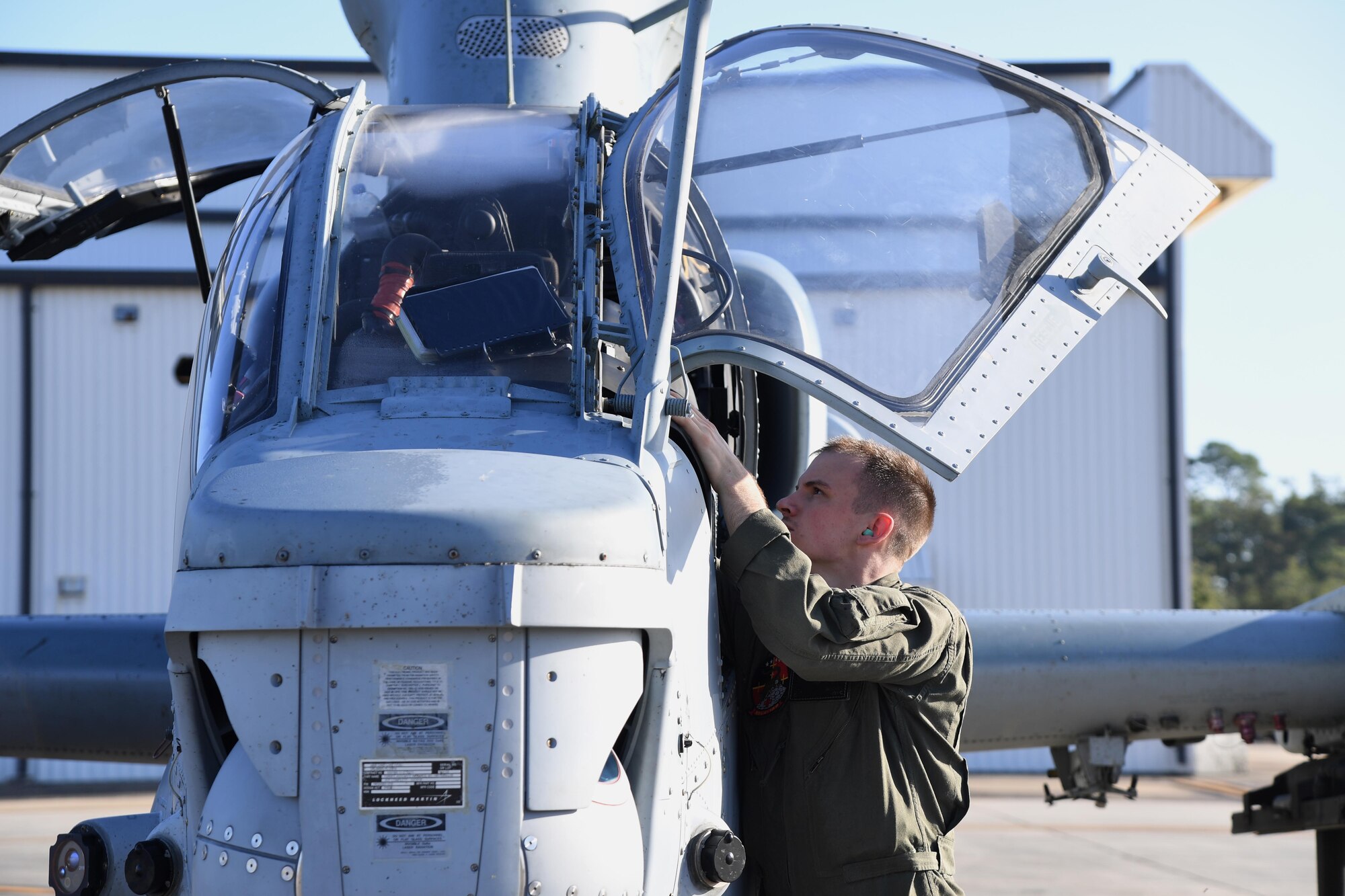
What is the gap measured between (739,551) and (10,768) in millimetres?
17061

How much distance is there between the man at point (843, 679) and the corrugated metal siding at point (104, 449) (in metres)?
15.1

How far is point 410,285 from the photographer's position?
316cm

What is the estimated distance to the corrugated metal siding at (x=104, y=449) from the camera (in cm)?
1669

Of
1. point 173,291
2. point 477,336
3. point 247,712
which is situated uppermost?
point 173,291

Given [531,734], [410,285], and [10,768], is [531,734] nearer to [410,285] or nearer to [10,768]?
→ [410,285]

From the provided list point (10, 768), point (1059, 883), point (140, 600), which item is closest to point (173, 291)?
point (140, 600)

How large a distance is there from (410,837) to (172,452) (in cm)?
1581

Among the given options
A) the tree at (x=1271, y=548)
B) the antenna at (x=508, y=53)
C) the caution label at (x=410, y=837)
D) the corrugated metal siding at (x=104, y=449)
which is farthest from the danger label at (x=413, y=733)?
the tree at (x=1271, y=548)

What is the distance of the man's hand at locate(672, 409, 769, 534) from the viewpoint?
2.78 metres

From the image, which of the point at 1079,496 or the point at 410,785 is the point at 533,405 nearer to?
the point at 410,785

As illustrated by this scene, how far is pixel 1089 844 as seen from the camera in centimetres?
1161

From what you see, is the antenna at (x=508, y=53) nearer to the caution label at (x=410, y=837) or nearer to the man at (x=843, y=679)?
the man at (x=843, y=679)

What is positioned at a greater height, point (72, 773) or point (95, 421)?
point (95, 421)

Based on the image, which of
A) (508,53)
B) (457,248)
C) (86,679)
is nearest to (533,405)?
(457,248)
